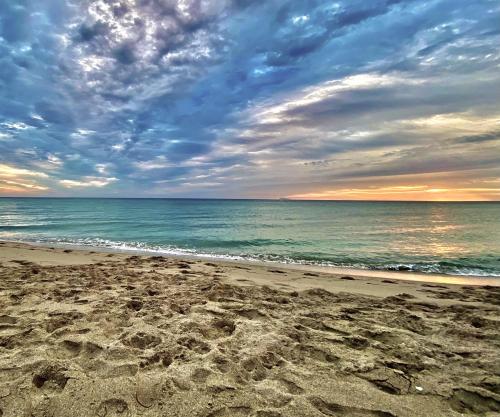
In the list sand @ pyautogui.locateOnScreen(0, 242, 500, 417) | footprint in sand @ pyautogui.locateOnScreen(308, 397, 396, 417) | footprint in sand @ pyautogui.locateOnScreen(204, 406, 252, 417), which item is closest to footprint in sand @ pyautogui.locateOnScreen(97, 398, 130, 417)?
sand @ pyautogui.locateOnScreen(0, 242, 500, 417)

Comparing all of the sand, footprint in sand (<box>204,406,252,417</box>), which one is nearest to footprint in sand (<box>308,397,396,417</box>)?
the sand

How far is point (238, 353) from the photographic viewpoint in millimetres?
3672

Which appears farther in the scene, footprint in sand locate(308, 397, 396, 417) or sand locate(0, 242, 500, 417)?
sand locate(0, 242, 500, 417)

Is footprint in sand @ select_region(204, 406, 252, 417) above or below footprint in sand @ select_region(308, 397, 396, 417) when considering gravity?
above

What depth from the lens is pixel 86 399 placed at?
279cm

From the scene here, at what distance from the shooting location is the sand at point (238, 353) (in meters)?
2.80

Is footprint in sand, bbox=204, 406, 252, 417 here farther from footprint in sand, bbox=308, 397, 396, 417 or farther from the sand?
footprint in sand, bbox=308, 397, 396, 417

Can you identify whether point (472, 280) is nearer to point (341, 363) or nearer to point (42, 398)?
point (341, 363)

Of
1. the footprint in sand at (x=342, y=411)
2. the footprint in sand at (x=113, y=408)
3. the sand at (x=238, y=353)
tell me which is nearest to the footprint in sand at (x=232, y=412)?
the sand at (x=238, y=353)

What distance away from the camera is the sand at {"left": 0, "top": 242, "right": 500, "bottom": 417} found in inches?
110

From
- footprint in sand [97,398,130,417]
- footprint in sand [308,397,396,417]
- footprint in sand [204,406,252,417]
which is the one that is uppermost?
footprint in sand [97,398,130,417]

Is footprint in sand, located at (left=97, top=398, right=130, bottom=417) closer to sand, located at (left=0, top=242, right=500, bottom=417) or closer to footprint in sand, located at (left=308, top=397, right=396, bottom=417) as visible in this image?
sand, located at (left=0, top=242, right=500, bottom=417)

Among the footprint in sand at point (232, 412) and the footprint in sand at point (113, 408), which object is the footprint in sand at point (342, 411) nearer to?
the footprint in sand at point (232, 412)

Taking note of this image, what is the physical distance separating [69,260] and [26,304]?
607 cm
